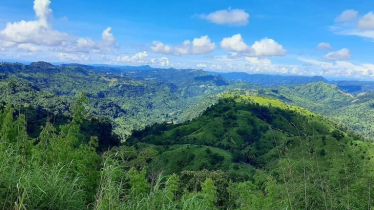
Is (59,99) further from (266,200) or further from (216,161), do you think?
(266,200)

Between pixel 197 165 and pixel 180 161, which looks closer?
pixel 197 165

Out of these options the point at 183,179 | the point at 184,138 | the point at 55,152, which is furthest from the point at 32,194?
the point at 184,138

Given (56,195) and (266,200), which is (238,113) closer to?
(266,200)

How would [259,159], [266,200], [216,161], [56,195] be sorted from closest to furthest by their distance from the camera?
[56,195], [266,200], [216,161], [259,159]

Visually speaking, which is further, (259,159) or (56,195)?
(259,159)

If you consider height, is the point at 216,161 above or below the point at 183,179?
below

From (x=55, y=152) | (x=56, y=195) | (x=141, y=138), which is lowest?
(x=141, y=138)

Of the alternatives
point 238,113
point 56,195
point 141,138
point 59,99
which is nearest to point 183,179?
point 56,195

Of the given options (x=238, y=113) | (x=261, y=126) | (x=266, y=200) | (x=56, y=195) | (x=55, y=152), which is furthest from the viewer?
(x=238, y=113)

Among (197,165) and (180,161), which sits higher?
(180,161)
